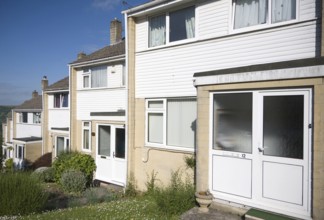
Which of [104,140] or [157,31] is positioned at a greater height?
[157,31]

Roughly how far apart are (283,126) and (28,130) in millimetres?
30569

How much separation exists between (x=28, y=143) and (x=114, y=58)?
716 inches

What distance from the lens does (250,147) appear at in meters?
5.97

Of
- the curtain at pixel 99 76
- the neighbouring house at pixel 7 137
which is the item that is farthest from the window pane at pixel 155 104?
the neighbouring house at pixel 7 137

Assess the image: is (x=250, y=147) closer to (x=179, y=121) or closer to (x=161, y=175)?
(x=179, y=121)

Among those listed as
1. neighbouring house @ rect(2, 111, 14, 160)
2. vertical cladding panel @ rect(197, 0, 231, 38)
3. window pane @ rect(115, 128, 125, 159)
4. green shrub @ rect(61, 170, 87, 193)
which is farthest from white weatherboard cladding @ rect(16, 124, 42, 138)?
vertical cladding panel @ rect(197, 0, 231, 38)

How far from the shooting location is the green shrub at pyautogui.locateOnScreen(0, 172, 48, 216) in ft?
24.6

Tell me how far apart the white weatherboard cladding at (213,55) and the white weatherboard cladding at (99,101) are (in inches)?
117

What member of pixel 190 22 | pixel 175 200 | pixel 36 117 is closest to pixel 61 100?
pixel 36 117

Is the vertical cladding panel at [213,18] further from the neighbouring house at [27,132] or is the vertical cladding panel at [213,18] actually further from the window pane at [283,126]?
the neighbouring house at [27,132]

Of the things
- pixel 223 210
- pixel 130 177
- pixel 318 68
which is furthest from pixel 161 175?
pixel 318 68

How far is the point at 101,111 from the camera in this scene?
14805 millimetres

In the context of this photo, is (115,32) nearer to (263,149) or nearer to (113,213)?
(113,213)

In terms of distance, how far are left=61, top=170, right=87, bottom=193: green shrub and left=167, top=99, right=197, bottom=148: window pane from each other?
18.1ft
